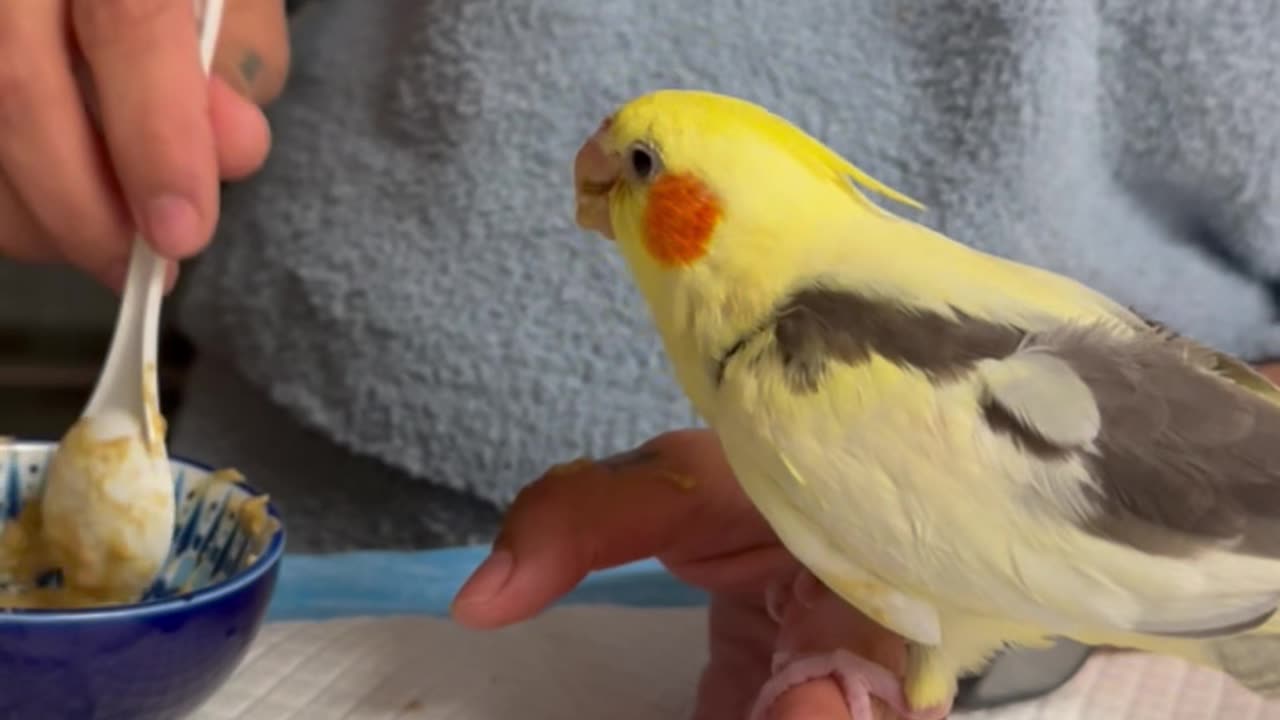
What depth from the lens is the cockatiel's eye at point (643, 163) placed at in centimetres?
31

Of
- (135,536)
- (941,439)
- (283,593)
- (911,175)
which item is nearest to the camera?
(941,439)

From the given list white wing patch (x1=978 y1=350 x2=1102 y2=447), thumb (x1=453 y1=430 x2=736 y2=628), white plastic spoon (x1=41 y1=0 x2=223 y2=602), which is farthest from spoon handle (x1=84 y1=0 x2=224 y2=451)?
white wing patch (x1=978 y1=350 x2=1102 y2=447)

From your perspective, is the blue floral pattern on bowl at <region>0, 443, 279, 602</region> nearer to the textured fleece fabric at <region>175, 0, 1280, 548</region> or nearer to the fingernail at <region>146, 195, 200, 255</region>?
the fingernail at <region>146, 195, 200, 255</region>

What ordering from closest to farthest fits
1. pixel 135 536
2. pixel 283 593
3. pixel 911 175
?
pixel 135 536
pixel 283 593
pixel 911 175

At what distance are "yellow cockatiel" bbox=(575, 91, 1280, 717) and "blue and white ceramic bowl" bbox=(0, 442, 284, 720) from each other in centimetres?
13

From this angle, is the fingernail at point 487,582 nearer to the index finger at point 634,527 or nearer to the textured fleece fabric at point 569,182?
the index finger at point 634,527

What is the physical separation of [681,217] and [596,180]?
0.11 feet

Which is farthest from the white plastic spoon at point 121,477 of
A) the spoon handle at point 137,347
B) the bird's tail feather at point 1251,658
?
the bird's tail feather at point 1251,658

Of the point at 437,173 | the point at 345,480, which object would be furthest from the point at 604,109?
the point at 345,480

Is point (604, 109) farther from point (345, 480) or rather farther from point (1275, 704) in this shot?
point (1275, 704)

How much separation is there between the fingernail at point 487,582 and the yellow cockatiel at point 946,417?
0.10m

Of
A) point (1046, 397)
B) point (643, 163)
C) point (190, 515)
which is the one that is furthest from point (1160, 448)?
point (190, 515)

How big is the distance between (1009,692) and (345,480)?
0.33 m

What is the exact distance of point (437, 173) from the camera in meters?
0.59
